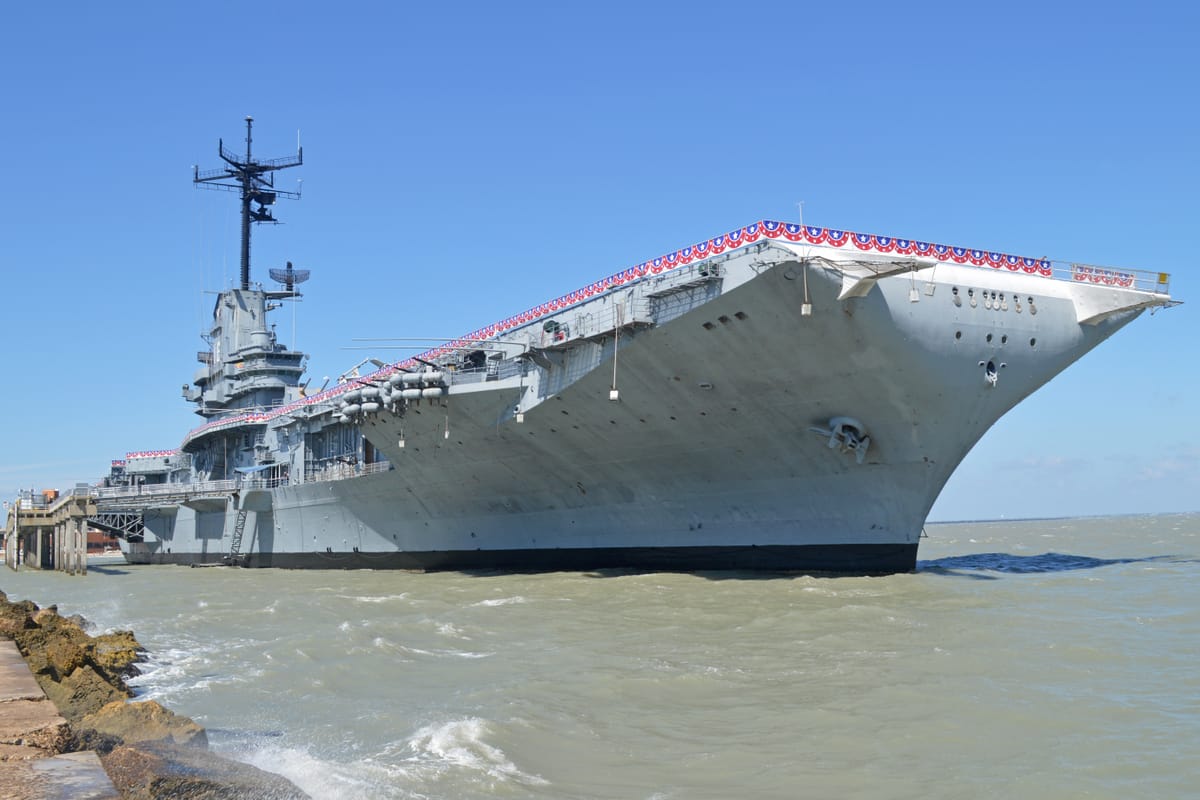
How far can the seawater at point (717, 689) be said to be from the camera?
687cm

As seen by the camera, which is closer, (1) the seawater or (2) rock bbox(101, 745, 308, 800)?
(2) rock bbox(101, 745, 308, 800)

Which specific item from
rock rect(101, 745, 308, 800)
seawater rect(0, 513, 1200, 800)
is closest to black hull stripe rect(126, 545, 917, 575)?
seawater rect(0, 513, 1200, 800)

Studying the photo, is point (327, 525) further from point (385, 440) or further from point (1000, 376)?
point (1000, 376)

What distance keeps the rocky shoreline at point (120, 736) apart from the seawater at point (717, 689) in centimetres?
44

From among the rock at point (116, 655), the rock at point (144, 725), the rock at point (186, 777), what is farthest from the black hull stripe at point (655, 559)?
the rock at point (186, 777)

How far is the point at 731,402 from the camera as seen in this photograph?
60.9 feet

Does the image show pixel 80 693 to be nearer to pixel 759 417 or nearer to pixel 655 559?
pixel 759 417

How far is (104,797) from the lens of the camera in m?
4.15

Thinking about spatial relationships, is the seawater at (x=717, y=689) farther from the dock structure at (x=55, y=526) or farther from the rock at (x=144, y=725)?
the dock structure at (x=55, y=526)

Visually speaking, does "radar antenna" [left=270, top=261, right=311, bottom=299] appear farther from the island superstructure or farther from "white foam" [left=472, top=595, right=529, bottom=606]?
"white foam" [left=472, top=595, right=529, bottom=606]

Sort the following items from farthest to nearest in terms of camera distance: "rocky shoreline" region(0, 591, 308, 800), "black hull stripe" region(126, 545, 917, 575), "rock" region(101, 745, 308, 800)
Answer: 1. "black hull stripe" region(126, 545, 917, 575)
2. "rocky shoreline" region(0, 591, 308, 800)
3. "rock" region(101, 745, 308, 800)

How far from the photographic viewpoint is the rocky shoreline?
204 inches

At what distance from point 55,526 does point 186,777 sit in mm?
39363

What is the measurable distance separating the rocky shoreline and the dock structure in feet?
92.5
